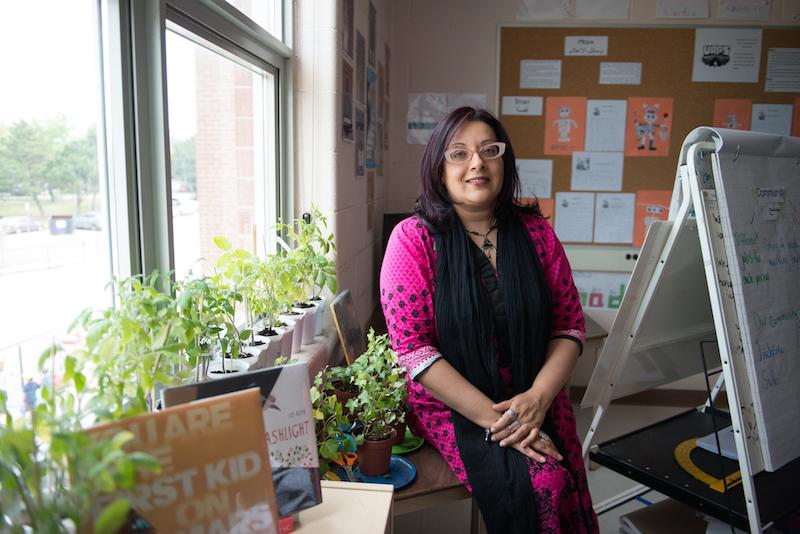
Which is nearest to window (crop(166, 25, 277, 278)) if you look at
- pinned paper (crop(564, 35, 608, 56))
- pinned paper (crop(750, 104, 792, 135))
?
pinned paper (crop(564, 35, 608, 56))

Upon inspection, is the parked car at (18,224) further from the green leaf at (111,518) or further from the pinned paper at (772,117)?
the pinned paper at (772,117)

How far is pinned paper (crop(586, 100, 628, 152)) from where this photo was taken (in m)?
3.47

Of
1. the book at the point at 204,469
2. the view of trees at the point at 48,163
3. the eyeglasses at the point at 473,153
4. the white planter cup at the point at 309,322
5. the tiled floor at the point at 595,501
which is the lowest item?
the tiled floor at the point at 595,501

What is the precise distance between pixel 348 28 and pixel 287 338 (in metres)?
1.22

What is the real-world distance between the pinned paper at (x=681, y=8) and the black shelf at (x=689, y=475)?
232 cm

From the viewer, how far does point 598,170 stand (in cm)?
353

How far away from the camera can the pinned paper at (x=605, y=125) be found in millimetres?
3469

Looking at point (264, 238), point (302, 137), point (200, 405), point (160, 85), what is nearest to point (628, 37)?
point (302, 137)

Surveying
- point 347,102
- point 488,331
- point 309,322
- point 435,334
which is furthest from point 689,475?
point 347,102

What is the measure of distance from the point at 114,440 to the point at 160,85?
0.86 meters

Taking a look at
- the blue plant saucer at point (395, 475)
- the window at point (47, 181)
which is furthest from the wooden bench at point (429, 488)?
the window at point (47, 181)

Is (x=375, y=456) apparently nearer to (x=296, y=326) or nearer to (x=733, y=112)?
(x=296, y=326)

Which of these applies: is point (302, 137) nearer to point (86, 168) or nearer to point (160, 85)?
point (160, 85)

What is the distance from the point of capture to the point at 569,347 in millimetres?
1824
